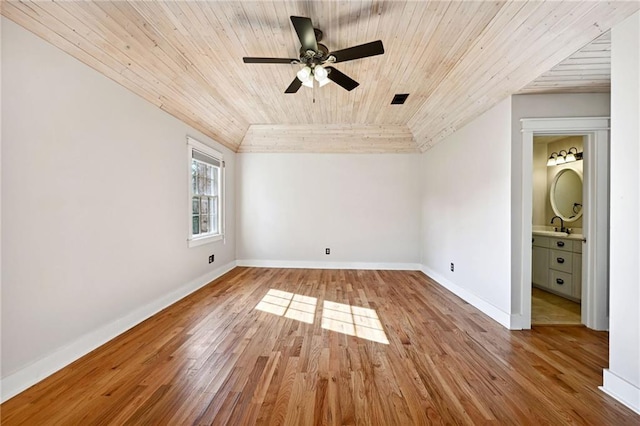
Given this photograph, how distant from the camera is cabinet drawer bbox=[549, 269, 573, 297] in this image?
3436mm

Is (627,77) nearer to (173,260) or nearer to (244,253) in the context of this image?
(173,260)

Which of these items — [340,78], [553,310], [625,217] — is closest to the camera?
[625,217]

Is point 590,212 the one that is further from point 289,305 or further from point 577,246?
point 289,305

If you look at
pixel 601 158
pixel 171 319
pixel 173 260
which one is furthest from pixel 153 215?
pixel 601 158

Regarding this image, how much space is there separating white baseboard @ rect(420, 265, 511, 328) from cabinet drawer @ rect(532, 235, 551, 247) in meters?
1.40

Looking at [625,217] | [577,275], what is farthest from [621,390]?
[577,275]

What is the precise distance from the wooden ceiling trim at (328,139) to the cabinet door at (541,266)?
Answer: 8.53ft

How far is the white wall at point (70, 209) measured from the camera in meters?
1.68

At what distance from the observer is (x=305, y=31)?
78.4 inches

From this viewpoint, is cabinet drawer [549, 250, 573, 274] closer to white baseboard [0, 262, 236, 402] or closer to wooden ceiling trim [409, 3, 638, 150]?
wooden ceiling trim [409, 3, 638, 150]

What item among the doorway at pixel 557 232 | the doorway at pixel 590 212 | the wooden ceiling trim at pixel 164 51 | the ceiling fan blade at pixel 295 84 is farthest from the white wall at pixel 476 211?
the wooden ceiling trim at pixel 164 51

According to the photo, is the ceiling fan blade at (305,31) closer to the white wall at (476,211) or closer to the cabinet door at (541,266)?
the white wall at (476,211)

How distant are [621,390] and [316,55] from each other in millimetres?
3170

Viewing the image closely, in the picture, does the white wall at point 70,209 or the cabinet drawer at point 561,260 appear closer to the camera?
the white wall at point 70,209
